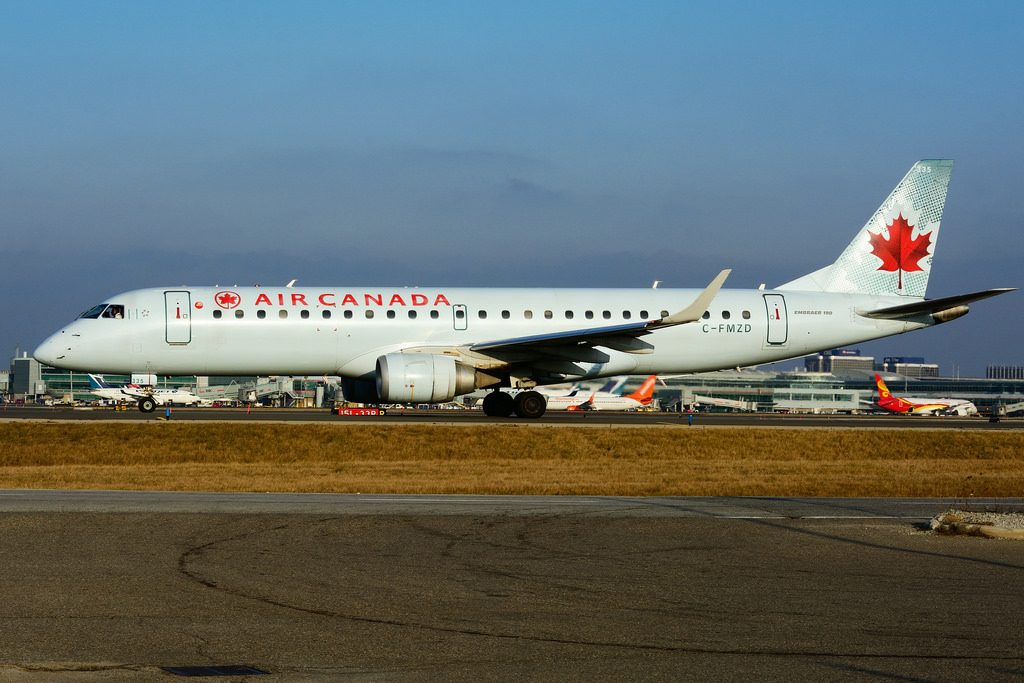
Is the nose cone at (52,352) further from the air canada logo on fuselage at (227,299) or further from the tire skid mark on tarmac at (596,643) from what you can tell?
the tire skid mark on tarmac at (596,643)

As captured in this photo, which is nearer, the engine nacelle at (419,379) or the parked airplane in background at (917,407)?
the engine nacelle at (419,379)

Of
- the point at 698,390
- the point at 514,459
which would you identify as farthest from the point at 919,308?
the point at 698,390

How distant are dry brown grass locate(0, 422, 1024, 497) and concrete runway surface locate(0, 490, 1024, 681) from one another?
498 cm

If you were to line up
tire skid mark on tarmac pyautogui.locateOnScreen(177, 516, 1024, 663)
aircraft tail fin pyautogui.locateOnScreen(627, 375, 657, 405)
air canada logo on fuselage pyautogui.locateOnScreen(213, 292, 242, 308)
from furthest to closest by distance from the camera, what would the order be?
aircraft tail fin pyautogui.locateOnScreen(627, 375, 657, 405), air canada logo on fuselage pyautogui.locateOnScreen(213, 292, 242, 308), tire skid mark on tarmac pyautogui.locateOnScreen(177, 516, 1024, 663)

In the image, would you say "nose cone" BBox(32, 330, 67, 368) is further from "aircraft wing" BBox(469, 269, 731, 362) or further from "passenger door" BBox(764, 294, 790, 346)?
"passenger door" BBox(764, 294, 790, 346)

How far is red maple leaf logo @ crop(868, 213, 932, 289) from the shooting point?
39781 mm

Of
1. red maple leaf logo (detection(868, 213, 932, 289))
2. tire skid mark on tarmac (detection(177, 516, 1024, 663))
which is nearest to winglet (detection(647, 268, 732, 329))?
red maple leaf logo (detection(868, 213, 932, 289))

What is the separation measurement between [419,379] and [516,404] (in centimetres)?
499

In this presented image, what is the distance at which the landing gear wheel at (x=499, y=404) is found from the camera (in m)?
37.1

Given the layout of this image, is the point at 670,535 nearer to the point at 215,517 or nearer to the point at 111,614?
the point at 215,517

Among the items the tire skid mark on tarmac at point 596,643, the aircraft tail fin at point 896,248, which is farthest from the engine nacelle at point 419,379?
the tire skid mark on tarmac at point 596,643

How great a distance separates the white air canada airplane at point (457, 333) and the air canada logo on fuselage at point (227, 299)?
0.10m

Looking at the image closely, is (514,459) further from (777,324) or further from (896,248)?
(896,248)

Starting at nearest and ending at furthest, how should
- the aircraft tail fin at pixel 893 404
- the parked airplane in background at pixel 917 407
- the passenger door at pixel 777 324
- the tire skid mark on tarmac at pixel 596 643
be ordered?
1. the tire skid mark on tarmac at pixel 596 643
2. the passenger door at pixel 777 324
3. the aircraft tail fin at pixel 893 404
4. the parked airplane in background at pixel 917 407
